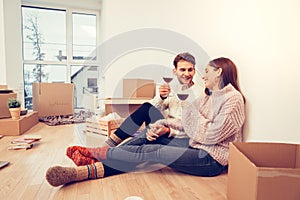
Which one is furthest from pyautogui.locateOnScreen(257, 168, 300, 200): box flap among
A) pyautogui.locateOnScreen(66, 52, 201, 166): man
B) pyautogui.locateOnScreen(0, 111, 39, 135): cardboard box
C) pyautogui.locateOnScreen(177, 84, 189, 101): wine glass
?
pyautogui.locateOnScreen(0, 111, 39, 135): cardboard box

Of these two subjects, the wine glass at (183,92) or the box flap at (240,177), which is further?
the wine glass at (183,92)

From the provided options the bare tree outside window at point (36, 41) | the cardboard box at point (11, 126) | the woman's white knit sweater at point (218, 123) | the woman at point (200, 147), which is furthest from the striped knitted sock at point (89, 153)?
the bare tree outside window at point (36, 41)

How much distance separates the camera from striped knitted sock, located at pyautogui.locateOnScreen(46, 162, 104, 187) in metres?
1.26

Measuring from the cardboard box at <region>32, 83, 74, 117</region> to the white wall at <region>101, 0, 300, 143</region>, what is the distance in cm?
231

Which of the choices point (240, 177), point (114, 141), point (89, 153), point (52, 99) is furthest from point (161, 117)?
point (52, 99)

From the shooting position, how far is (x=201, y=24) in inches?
78.4

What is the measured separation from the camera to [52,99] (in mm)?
3482

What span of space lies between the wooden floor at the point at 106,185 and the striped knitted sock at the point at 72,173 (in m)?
0.03

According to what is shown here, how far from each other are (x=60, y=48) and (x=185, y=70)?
326 cm

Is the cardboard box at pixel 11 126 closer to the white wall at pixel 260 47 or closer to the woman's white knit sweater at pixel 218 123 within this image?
the woman's white knit sweater at pixel 218 123

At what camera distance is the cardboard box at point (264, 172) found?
0.84 m

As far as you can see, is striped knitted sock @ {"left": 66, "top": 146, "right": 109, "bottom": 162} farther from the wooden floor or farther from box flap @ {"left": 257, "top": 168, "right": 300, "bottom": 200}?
box flap @ {"left": 257, "top": 168, "right": 300, "bottom": 200}

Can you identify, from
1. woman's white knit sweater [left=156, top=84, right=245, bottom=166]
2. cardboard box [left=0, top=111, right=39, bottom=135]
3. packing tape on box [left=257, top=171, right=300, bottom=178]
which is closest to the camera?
packing tape on box [left=257, top=171, right=300, bottom=178]

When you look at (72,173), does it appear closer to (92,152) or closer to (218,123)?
(92,152)
